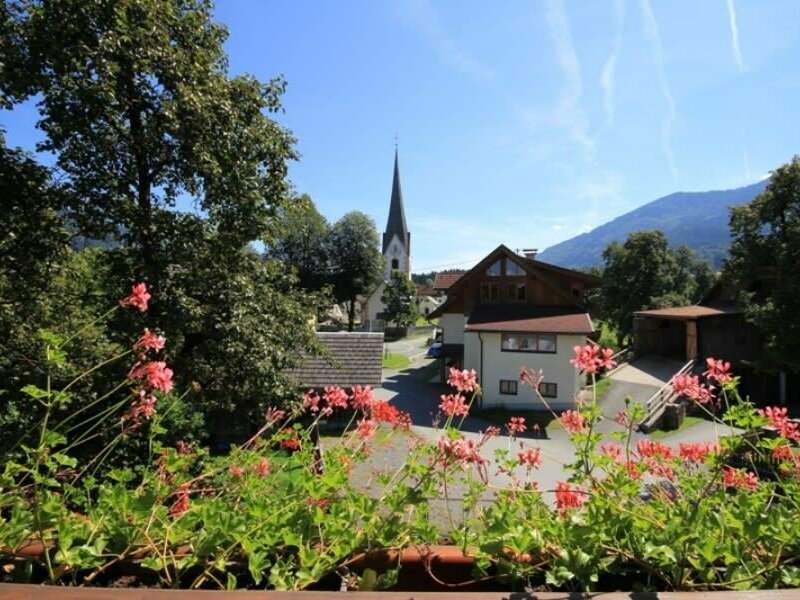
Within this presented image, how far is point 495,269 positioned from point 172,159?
2149cm

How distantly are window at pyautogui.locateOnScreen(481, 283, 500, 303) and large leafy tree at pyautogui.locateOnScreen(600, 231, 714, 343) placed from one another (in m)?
13.5

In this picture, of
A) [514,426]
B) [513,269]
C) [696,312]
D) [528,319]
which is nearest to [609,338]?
[696,312]

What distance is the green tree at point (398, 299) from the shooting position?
56.6 meters

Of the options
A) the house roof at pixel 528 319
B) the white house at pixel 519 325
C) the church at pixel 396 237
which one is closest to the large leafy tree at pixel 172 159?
the white house at pixel 519 325

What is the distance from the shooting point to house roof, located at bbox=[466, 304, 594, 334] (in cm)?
2312

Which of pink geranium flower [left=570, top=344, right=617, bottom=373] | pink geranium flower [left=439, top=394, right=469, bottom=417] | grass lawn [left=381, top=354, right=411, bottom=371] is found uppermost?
pink geranium flower [left=570, top=344, right=617, bottom=373]

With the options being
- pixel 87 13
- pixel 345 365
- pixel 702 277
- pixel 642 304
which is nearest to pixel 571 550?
pixel 87 13

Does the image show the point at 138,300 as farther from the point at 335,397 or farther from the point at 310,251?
the point at 310,251

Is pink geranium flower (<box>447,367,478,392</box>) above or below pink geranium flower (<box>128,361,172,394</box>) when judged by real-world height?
below

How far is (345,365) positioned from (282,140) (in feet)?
43.5

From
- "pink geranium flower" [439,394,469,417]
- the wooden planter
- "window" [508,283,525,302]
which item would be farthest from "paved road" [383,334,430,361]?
the wooden planter

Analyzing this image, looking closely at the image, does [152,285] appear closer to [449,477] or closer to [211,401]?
[211,401]

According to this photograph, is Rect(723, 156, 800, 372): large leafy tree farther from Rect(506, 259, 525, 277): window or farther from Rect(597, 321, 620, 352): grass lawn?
Rect(597, 321, 620, 352): grass lawn

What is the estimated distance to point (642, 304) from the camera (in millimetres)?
37000
